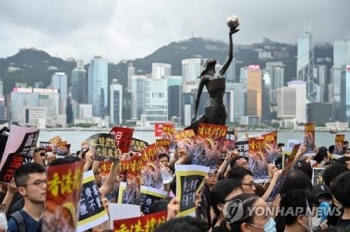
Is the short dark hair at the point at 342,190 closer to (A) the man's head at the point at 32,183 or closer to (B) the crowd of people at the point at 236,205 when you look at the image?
(B) the crowd of people at the point at 236,205

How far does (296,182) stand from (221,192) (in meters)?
0.97

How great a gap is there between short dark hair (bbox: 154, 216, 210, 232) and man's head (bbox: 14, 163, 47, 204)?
1.53 m

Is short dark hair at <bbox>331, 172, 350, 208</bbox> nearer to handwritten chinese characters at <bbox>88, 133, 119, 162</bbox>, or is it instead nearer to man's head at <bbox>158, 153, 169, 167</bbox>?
handwritten chinese characters at <bbox>88, 133, 119, 162</bbox>

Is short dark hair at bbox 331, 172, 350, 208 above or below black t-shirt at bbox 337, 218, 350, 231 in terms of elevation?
above

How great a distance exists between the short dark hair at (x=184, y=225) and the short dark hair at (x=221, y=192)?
1.43 meters

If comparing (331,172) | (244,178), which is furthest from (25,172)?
(331,172)

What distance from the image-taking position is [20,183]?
3.96 m

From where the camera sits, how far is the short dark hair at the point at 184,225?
252 centimetres

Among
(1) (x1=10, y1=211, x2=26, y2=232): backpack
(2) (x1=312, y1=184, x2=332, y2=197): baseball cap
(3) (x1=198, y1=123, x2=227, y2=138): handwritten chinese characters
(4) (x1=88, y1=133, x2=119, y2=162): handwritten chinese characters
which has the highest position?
(3) (x1=198, y1=123, x2=227, y2=138): handwritten chinese characters

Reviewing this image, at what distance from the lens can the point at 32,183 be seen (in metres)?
3.94

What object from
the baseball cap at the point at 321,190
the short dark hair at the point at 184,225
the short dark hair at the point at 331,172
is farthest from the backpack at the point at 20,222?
the short dark hair at the point at 331,172

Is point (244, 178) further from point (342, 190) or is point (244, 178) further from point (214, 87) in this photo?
point (214, 87)

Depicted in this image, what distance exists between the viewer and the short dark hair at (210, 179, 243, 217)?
4.05 m

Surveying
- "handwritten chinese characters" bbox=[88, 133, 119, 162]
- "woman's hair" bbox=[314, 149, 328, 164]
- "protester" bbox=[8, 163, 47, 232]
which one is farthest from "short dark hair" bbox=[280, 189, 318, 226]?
"woman's hair" bbox=[314, 149, 328, 164]
